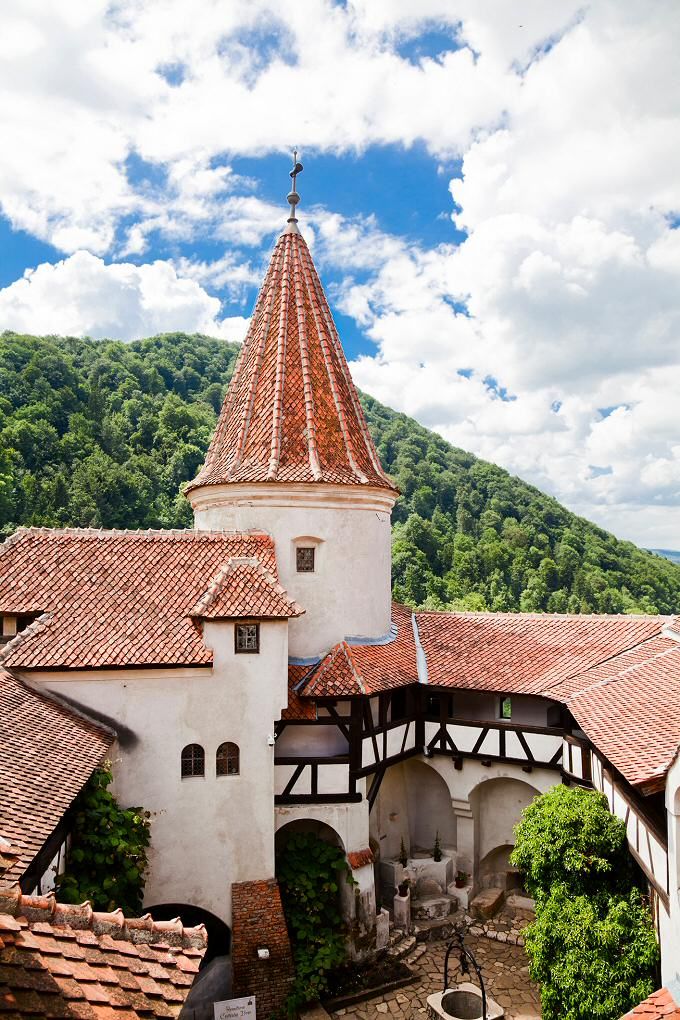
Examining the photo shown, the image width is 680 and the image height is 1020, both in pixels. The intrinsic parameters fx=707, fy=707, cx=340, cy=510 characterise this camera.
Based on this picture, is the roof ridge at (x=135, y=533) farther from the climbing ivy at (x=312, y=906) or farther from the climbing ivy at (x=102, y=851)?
the climbing ivy at (x=312, y=906)

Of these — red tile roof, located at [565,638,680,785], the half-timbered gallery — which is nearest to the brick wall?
the half-timbered gallery

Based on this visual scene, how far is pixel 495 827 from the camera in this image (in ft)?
62.5

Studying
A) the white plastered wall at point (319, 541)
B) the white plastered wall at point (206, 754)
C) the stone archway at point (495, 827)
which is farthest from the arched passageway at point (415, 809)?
the white plastered wall at point (206, 754)

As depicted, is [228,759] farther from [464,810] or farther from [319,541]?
[464,810]

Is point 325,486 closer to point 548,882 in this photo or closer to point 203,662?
point 203,662

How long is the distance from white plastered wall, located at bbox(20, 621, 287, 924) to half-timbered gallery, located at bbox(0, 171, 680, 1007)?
4 centimetres

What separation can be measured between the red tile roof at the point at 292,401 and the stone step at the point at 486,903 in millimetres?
10890

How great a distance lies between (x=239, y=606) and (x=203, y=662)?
1.35m

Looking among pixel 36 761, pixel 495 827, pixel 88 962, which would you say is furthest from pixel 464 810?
pixel 88 962

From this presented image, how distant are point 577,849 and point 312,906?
610 centimetres

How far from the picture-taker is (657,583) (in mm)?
67250

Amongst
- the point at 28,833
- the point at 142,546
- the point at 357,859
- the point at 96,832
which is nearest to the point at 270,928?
the point at 357,859

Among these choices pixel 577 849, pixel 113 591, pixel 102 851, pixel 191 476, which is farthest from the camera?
pixel 191 476

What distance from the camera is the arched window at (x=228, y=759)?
48.9 ft
